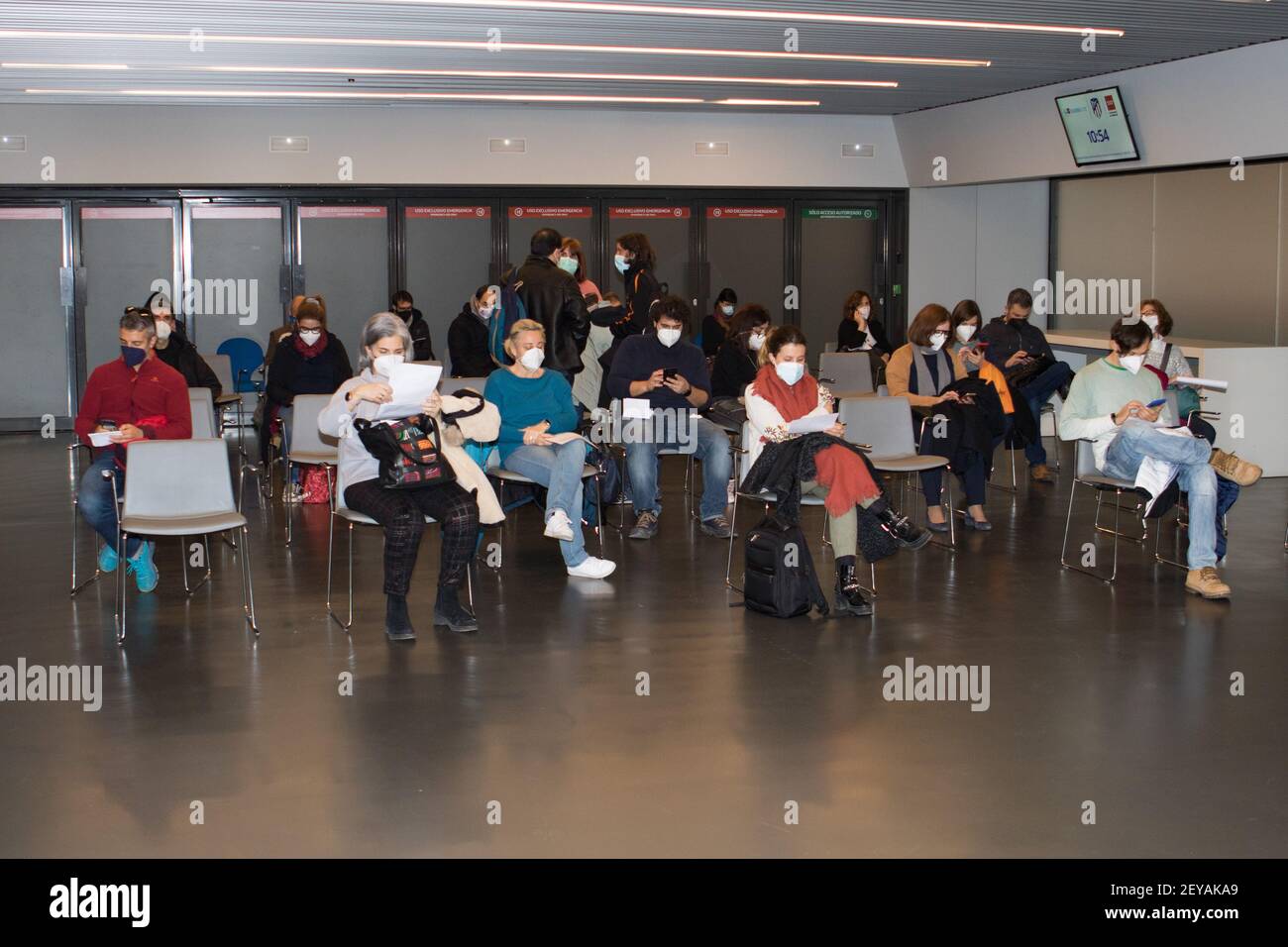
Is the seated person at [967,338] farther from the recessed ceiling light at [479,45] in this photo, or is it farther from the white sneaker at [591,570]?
the white sneaker at [591,570]

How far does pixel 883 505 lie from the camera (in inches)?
271

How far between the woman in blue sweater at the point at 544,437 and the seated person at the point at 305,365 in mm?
2349

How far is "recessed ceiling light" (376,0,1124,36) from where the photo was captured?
8.22m

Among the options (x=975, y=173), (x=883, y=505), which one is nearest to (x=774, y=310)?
(x=975, y=173)

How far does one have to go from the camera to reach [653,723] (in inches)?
201

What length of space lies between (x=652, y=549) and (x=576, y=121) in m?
7.86

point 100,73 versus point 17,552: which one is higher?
point 100,73

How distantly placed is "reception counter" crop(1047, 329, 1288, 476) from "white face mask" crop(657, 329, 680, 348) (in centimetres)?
471

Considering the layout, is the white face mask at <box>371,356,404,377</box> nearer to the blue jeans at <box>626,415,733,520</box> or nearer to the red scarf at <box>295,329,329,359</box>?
the blue jeans at <box>626,415,733,520</box>

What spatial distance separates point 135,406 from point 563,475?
88.3 inches

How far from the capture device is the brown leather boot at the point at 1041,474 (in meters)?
11.0

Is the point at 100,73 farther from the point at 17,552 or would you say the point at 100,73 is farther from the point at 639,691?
the point at 639,691

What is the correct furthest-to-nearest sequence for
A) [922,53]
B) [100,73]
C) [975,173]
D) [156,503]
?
[975,173] < [100,73] < [922,53] < [156,503]

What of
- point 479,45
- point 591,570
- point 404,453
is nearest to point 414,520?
point 404,453
